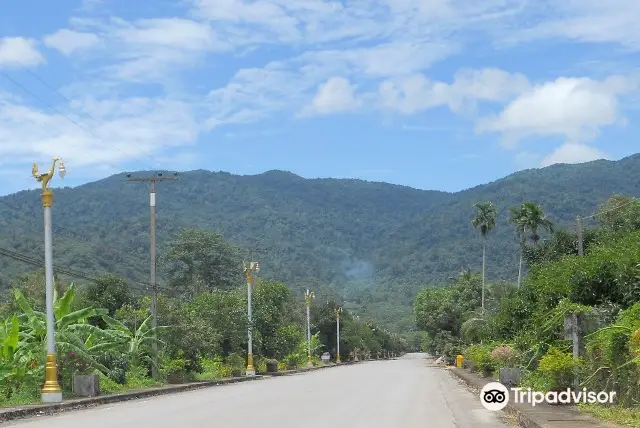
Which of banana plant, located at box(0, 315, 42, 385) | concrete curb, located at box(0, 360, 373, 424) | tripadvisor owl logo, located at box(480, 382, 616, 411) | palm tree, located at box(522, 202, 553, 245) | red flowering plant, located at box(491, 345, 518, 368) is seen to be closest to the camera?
tripadvisor owl logo, located at box(480, 382, 616, 411)

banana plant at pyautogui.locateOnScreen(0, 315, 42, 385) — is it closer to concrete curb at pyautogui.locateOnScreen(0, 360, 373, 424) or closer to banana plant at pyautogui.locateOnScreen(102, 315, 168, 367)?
concrete curb at pyautogui.locateOnScreen(0, 360, 373, 424)

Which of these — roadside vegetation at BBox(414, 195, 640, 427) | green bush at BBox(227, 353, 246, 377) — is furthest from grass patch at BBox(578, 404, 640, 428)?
green bush at BBox(227, 353, 246, 377)

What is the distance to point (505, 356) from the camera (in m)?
27.9

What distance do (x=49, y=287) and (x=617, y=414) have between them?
1615cm

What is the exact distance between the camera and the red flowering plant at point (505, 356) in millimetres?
26925

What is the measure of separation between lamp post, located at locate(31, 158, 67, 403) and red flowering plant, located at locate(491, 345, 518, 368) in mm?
14256

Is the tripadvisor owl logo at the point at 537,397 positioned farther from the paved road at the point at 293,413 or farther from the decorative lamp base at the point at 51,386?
the decorative lamp base at the point at 51,386

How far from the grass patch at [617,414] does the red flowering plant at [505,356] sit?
10.8 m

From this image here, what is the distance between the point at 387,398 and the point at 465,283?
70042 mm

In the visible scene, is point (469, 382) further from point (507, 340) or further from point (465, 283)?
point (465, 283)

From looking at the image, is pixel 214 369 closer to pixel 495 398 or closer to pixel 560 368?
pixel 495 398

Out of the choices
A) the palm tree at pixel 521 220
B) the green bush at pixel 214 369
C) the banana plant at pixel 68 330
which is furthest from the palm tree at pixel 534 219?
the banana plant at pixel 68 330

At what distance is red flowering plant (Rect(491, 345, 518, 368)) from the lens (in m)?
26.9

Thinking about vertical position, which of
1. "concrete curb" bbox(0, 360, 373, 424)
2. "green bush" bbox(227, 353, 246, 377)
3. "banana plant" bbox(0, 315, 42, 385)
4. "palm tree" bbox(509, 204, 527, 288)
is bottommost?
"green bush" bbox(227, 353, 246, 377)
